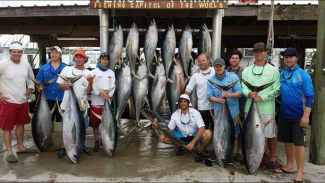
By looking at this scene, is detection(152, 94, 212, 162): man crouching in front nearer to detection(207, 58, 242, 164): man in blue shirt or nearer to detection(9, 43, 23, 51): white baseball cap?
detection(207, 58, 242, 164): man in blue shirt

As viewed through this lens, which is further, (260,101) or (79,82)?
(79,82)

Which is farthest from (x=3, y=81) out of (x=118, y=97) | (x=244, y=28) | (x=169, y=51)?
(x=244, y=28)

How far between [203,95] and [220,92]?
306mm

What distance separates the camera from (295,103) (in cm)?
307

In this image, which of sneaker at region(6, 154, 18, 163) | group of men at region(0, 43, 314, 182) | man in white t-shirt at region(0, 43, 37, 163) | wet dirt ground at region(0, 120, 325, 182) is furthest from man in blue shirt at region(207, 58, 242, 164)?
sneaker at region(6, 154, 18, 163)

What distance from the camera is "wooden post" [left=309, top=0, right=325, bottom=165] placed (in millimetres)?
3449

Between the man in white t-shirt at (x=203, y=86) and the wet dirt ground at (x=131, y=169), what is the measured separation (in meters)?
0.63

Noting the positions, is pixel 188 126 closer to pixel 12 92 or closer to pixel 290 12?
pixel 12 92

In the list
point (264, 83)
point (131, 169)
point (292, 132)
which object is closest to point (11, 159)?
point (131, 169)

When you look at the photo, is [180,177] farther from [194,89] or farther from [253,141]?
[194,89]

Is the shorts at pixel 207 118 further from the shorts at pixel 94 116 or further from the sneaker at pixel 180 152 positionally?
the shorts at pixel 94 116

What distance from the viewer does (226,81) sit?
350 centimetres

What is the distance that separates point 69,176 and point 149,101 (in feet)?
5.21

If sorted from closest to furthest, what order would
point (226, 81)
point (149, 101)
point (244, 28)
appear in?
point (226, 81) < point (149, 101) < point (244, 28)
